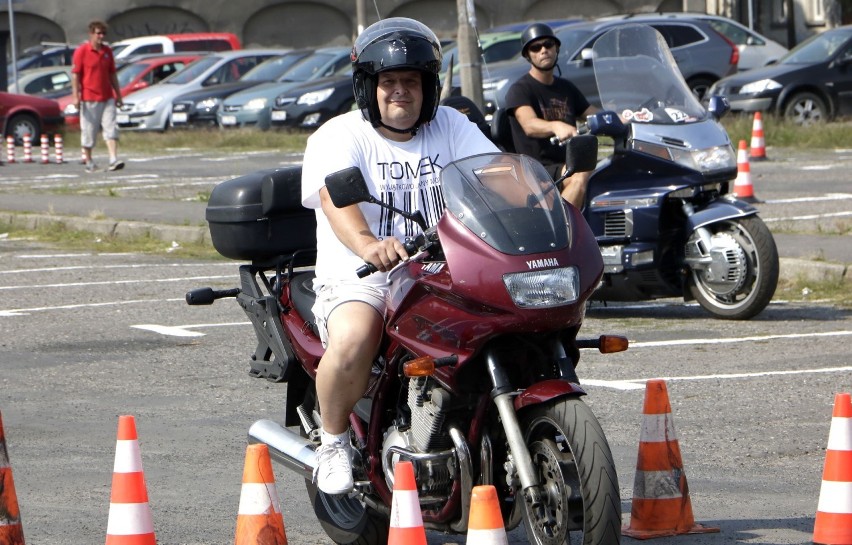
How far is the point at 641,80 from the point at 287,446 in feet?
19.3

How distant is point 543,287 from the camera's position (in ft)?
15.4

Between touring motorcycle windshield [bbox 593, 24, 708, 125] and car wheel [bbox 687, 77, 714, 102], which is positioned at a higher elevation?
touring motorcycle windshield [bbox 593, 24, 708, 125]

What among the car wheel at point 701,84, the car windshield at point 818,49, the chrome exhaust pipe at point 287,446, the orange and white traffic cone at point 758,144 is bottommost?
the orange and white traffic cone at point 758,144

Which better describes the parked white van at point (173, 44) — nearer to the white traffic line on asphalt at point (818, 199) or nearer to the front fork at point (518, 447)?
the white traffic line on asphalt at point (818, 199)

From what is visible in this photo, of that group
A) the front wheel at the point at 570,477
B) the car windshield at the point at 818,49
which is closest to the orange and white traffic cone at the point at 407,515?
the front wheel at the point at 570,477

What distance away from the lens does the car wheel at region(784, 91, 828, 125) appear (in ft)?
79.0

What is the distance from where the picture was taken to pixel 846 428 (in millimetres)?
5301

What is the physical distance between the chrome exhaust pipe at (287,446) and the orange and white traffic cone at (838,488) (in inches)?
65.1

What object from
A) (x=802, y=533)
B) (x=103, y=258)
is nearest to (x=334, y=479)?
(x=802, y=533)

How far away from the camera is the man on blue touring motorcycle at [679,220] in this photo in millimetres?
10195

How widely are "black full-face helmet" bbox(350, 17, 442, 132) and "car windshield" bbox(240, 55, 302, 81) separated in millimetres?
25619

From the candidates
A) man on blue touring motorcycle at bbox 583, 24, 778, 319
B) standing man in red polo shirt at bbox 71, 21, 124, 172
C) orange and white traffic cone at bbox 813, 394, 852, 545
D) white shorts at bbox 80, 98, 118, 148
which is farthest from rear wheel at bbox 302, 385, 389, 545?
white shorts at bbox 80, 98, 118, 148

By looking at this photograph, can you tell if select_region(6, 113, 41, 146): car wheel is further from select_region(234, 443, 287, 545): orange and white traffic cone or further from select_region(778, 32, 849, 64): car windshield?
select_region(234, 443, 287, 545): orange and white traffic cone

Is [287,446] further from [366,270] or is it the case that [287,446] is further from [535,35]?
[535,35]
